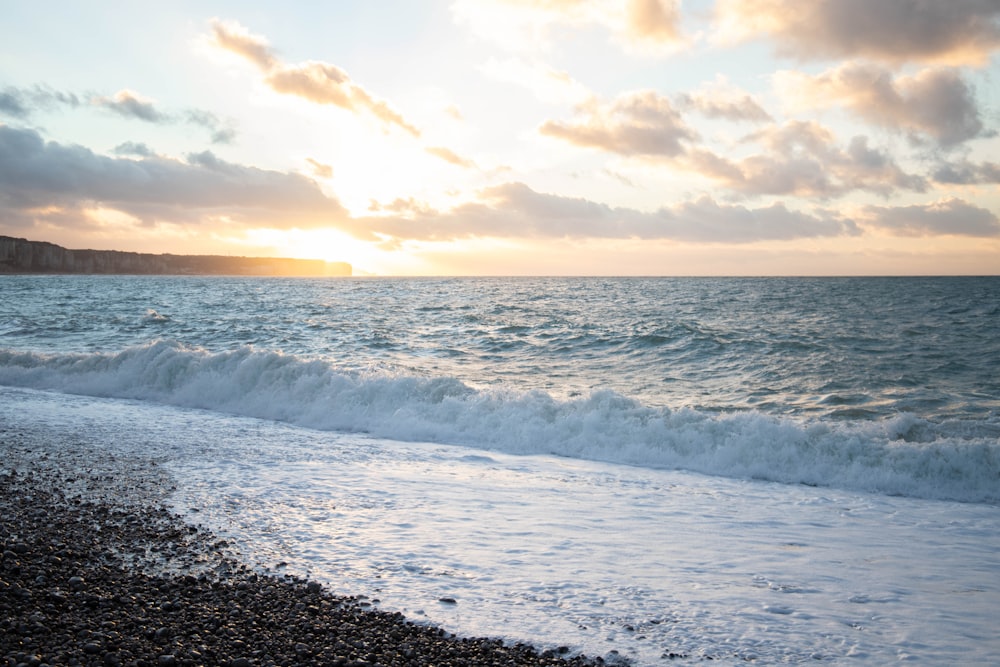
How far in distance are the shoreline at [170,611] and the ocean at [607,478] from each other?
0.26 metres

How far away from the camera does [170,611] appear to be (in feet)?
13.6

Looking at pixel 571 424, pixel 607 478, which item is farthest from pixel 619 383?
pixel 607 478

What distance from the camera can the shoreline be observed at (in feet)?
11.9

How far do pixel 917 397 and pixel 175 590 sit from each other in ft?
50.8

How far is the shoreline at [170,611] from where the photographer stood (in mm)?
3635

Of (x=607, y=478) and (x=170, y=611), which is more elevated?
(x=170, y=611)

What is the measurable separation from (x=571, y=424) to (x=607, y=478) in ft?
8.76

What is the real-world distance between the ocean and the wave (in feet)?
0.18

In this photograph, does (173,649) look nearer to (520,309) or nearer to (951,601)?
(951,601)

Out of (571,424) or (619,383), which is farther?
(619,383)

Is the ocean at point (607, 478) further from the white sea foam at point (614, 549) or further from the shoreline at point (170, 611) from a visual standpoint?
the shoreline at point (170, 611)

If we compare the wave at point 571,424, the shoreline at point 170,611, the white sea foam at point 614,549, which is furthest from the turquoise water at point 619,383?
the shoreline at point 170,611

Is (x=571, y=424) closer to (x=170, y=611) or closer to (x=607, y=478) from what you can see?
(x=607, y=478)

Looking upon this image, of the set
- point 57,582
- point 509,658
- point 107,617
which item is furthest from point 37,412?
point 509,658
